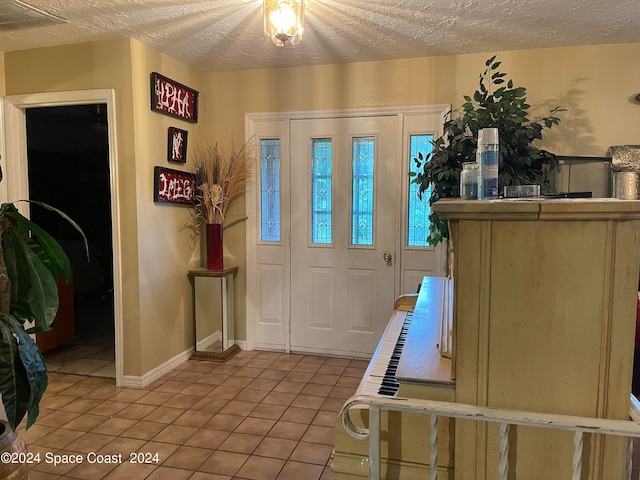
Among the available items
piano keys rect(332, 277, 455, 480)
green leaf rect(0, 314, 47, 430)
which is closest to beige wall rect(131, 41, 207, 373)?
green leaf rect(0, 314, 47, 430)

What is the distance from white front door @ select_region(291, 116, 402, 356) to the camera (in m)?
3.71

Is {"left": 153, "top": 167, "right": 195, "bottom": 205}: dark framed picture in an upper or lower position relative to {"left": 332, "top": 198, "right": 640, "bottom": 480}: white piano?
upper

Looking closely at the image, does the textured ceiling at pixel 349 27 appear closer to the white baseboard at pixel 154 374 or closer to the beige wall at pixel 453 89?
the beige wall at pixel 453 89

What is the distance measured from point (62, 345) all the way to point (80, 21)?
278 cm

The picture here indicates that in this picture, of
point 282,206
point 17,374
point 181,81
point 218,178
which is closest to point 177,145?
point 218,178

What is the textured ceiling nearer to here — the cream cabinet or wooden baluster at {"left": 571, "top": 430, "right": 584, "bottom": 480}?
the cream cabinet

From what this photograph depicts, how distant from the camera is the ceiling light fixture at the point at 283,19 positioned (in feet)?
6.81

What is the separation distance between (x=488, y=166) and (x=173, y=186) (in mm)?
2796

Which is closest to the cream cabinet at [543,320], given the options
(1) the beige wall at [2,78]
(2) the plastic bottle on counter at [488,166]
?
(2) the plastic bottle on counter at [488,166]

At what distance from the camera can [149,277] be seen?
332cm

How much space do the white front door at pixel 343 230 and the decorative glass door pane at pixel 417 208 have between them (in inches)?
4.8

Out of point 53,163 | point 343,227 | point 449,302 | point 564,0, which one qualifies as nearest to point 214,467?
point 449,302

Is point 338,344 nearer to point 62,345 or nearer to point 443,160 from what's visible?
point 443,160

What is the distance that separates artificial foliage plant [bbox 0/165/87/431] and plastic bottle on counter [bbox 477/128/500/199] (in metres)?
1.63
